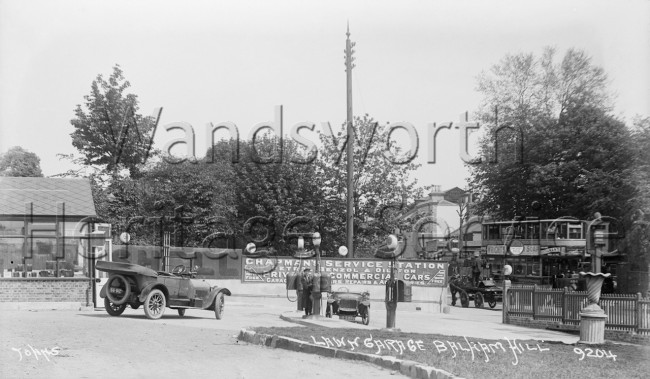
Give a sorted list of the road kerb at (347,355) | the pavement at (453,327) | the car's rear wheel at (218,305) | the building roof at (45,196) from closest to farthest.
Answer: the road kerb at (347,355)
the pavement at (453,327)
the car's rear wheel at (218,305)
the building roof at (45,196)

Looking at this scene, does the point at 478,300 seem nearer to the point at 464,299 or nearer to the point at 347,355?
the point at 464,299

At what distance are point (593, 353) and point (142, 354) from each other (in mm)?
8449

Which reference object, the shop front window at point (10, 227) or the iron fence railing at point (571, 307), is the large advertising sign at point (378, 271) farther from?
the shop front window at point (10, 227)

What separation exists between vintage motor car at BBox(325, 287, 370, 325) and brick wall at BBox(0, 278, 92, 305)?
26.0ft

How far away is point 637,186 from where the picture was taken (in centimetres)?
3575

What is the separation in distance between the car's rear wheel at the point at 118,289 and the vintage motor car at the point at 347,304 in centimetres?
728

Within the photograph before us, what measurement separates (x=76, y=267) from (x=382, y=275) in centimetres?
1326

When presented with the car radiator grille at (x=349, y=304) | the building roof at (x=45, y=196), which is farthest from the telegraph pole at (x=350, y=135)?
the building roof at (x=45, y=196)

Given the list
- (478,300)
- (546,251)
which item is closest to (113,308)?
(478,300)

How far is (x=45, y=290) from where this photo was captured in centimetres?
2569

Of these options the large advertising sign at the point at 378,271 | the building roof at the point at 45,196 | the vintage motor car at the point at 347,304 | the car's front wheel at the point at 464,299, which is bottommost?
the car's front wheel at the point at 464,299

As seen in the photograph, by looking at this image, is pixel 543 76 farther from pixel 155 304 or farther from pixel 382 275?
pixel 155 304

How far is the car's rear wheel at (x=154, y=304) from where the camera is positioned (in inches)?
850
